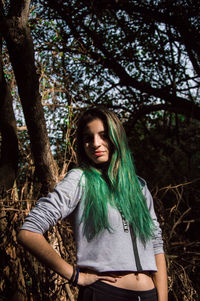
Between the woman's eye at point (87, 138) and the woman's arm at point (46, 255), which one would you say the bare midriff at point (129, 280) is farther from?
the woman's eye at point (87, 138)

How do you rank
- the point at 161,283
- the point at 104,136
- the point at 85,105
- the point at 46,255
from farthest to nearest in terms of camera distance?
1. the point at 85,105
2. the point at 104,136
3. the point at 161,283
4. the point at 46,255

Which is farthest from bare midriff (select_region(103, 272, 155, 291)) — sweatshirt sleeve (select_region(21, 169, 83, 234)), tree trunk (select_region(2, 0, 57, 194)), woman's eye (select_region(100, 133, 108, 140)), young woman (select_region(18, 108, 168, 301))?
tree trunk (select_region(2, 0, 57, 194))

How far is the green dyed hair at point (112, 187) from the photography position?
4.42 ft

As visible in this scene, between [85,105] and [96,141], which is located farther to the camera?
[85,105]

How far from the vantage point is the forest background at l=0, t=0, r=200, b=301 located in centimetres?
242

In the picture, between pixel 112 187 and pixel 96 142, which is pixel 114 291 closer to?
pixel 112 187

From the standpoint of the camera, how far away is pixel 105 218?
4.36 feet

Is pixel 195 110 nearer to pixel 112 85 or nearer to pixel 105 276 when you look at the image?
pixel 112 85

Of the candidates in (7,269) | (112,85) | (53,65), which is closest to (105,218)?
(7,269)

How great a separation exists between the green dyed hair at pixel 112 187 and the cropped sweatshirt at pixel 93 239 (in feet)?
0.11

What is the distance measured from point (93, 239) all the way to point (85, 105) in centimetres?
275

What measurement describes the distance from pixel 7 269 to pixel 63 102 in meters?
1.94

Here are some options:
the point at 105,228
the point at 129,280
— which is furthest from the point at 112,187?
Result: the point at 129,280

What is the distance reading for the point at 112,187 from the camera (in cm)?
148
